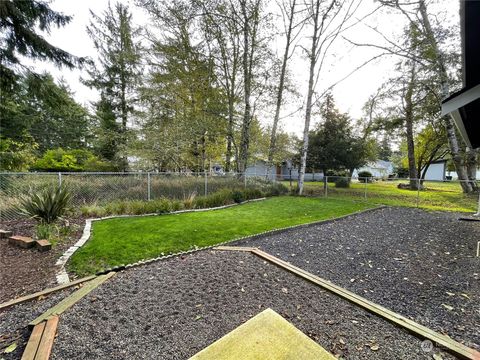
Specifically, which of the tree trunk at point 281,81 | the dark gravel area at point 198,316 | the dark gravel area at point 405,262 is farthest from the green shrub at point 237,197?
the dark gravel area at point 198,316

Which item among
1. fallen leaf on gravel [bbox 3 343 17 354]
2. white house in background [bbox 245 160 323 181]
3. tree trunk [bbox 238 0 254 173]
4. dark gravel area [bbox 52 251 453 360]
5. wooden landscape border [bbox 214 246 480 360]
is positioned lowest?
fallen leaf on gravel [bbox 3 343 17 354]

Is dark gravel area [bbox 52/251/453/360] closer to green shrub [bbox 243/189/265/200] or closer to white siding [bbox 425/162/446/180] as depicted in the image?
green shrub [bbox 243/189/265/200]

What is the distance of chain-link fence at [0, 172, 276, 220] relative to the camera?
526 centimetres

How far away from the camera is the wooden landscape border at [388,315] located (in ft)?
5.39

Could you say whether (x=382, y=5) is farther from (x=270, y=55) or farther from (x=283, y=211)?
(x=283, y=211)

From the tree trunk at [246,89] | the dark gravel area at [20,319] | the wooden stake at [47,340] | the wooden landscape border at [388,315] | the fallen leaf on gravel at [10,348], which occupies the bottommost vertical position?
the dark gravel area at [20,319]

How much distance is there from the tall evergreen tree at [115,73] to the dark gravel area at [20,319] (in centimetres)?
1119

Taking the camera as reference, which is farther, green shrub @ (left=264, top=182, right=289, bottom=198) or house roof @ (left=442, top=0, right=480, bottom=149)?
green shrub @ (left=264, top=182, right=289, bottom=198)

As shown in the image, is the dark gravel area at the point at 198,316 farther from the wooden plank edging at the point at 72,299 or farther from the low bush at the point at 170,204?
the low bush at the point at 170,204

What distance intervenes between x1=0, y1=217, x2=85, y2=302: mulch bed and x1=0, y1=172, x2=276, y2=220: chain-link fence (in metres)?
1.76

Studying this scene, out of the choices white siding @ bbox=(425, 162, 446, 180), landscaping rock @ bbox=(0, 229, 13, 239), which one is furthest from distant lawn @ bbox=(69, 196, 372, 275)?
white siding @ bbox=(425, 162, 446, 180)

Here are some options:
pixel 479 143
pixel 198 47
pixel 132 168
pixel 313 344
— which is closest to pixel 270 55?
pixel 198 47

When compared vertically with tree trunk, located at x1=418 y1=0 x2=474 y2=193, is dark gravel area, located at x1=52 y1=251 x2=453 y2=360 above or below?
below

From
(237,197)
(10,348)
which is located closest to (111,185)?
(237,197)
